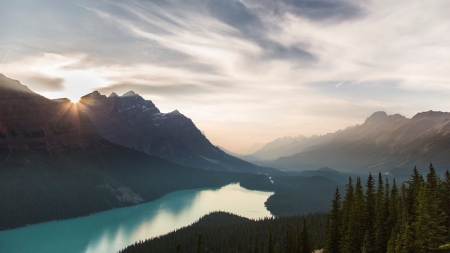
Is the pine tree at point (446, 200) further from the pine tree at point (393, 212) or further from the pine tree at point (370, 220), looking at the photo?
the pine tree at point (370, 220)

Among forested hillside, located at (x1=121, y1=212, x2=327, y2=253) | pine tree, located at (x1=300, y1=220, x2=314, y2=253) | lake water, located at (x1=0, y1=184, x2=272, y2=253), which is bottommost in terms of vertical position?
lake water, located at (x1=0, y1=184, x2=272, y2=253)

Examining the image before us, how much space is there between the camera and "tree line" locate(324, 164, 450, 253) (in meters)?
45.2

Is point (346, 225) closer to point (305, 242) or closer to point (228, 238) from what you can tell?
point (305, 242)

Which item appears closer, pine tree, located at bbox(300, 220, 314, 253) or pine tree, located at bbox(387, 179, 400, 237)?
pine tree, located at bbox(387, 179, 400, 237)

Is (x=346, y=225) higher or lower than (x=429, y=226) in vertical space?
lower

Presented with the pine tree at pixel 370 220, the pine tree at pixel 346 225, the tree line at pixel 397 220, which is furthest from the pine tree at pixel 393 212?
the pine tree at pixel 346 225

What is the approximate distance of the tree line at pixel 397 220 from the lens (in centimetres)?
4516

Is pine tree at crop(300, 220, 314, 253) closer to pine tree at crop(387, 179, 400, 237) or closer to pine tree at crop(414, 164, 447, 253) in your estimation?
pine tree at crop(387, 179, 400, 237)

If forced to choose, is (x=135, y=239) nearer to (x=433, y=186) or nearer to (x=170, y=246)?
(x=170, y=246)

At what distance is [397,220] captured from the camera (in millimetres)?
58844

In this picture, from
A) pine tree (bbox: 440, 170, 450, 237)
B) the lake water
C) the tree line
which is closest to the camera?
the tree line

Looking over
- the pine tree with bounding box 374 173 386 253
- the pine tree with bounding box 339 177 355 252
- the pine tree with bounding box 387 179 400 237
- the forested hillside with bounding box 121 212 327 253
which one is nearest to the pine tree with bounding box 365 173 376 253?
the pine tree with bounding box 374 173 386 253

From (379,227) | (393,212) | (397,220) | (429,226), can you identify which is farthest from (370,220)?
(429,226)

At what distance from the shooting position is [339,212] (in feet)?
→ 238
